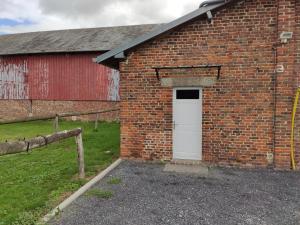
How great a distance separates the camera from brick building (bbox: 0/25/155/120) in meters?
20.5

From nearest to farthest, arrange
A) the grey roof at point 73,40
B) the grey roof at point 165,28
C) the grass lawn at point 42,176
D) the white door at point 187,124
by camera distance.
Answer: the grass lawn at point 42,176, the grey roof at point 165,28, the white door at point 187,124, the grey roof at point 73,40

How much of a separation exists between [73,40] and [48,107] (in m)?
5.73

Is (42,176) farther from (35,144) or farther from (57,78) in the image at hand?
(57,78)

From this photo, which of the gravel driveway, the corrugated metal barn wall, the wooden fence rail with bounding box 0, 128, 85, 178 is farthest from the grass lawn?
the corrugated metal barn wall

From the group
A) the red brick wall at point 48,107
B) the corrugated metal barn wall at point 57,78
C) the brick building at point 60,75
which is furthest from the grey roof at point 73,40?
the red brick wall at point 48,107

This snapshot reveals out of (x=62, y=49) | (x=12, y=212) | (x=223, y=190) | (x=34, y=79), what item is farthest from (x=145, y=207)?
(x=34, y=79)

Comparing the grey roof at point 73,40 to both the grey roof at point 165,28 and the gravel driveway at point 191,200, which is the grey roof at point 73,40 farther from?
the gravel driveway at point 191,200

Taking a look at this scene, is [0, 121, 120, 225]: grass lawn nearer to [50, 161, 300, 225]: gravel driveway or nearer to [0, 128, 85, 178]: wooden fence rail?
[50, 161, 300, 225]: gravel driveway

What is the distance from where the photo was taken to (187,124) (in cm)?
882

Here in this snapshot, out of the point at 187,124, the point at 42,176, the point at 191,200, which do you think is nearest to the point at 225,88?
the point at 187,124

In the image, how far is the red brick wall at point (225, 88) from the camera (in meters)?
8.08

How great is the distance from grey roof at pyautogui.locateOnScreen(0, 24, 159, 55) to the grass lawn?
35.9ft

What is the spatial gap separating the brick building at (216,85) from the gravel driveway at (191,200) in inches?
46.9

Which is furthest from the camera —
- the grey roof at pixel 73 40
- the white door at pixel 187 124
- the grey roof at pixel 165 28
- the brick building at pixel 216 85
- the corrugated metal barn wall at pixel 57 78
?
the grey roof at pixel 73 40
